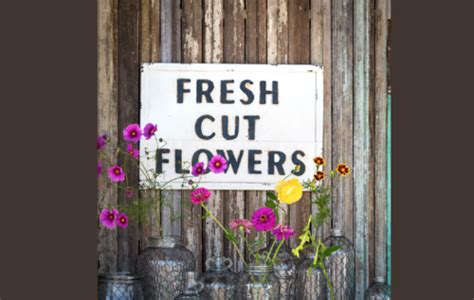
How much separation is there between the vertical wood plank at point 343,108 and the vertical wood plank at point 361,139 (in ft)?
0.08

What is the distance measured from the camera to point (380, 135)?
4.35 metres

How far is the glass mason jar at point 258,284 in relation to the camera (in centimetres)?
343

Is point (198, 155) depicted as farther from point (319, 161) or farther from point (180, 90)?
point (319, 161)

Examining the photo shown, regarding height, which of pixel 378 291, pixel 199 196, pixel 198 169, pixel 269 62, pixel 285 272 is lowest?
pixel 378 291

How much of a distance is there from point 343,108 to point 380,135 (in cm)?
23

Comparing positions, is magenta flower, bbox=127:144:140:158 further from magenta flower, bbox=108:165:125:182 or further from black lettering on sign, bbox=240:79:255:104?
black lettering on sign, bbox=240:79:255:104

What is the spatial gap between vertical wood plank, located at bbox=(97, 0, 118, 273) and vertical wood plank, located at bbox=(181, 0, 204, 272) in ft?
1.11

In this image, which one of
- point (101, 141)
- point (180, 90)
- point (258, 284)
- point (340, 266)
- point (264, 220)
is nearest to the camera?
point (258, 284)

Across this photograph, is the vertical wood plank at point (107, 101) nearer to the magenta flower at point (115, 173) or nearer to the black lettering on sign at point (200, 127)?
the magenta flower at point (115, 173)

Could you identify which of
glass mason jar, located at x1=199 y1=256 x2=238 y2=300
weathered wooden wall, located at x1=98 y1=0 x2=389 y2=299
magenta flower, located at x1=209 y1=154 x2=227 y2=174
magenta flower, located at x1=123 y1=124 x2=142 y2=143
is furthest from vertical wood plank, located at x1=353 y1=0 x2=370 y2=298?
magenta flower, located at x1=123 y1=124 x2=142 y2=143

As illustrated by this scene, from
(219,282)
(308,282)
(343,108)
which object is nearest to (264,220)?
(219,282)

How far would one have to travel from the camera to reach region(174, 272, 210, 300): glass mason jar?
138 inches

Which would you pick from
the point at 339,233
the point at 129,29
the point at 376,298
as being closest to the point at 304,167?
the point at 339,233

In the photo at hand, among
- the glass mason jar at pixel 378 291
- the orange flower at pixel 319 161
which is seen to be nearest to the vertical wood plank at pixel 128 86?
the orange flower at pixel 319 161
